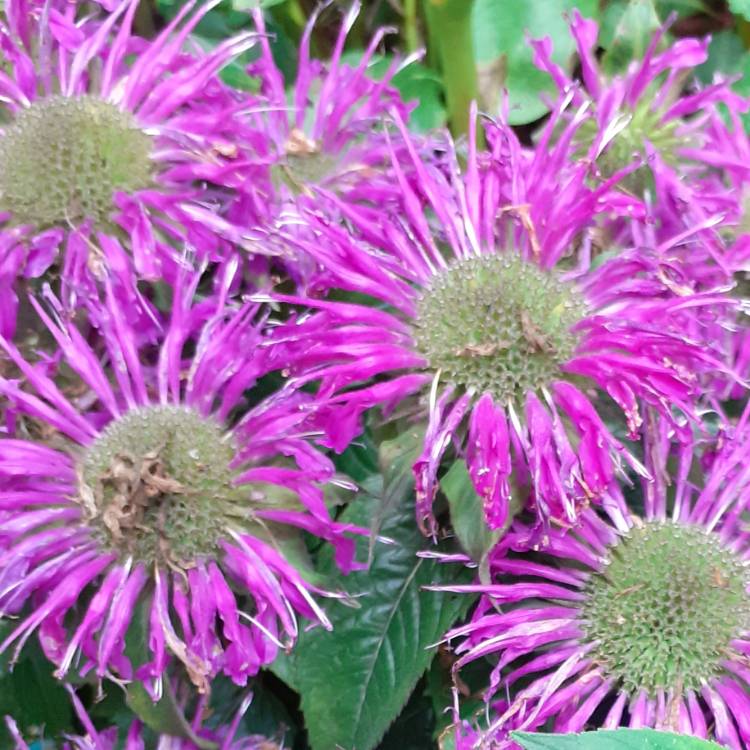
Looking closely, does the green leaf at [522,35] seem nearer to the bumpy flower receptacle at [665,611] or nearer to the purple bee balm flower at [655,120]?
the purple bee balm flower at [655,120]

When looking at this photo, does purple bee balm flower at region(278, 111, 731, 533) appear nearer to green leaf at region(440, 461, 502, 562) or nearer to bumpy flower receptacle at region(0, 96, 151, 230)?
green leaf at region(440, 461, 502, 562)

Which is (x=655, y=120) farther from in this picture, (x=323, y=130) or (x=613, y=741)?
(x=613, y=741)

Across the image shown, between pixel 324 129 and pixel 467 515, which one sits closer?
pixel 467 515

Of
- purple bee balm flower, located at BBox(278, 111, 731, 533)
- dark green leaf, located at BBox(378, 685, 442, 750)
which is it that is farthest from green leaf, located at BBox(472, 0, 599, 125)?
dark green leaf, located at BBox(378, 685, 442, 750)

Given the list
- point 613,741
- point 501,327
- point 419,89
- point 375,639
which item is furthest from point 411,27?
point 613,741

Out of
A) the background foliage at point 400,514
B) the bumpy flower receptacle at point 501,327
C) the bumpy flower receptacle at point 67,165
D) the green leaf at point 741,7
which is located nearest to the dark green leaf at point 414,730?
the background foliage at point 400,514

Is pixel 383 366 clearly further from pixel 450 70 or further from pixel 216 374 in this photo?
pixel 450 70

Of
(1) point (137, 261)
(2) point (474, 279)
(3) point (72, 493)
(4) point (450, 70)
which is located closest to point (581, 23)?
(4) point (450, 70)
